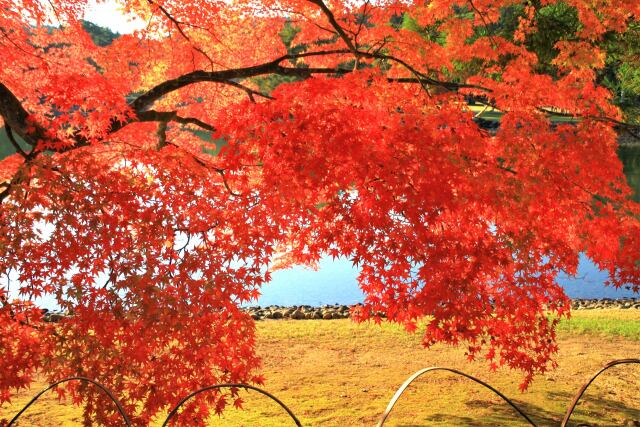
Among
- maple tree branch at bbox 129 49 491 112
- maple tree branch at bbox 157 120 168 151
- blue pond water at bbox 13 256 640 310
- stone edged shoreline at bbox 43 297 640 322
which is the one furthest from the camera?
blue pond water at bbox 13 256 640 310

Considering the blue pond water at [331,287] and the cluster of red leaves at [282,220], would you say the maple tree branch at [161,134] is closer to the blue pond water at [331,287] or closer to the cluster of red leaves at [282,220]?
the cluster of red leaves at [282,220]

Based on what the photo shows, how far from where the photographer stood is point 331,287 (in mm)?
17469

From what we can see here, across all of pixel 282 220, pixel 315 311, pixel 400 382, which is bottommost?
pixel 400 382

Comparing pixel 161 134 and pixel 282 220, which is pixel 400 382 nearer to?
pixel 282 220

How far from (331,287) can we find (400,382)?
9.71 meters

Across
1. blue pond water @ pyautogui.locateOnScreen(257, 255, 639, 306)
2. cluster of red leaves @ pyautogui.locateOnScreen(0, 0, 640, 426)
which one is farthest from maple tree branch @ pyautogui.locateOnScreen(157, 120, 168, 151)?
blue pond water @ pyautogui.locateOnScreen(257, 255, 639, 306)

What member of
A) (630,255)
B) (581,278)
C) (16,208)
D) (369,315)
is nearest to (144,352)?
(16,208)

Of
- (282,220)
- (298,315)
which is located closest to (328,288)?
(298,315)

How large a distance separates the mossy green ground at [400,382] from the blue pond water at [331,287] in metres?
5.40

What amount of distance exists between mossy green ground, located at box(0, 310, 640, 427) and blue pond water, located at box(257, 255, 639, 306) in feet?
17.7

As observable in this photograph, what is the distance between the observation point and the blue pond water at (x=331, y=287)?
16328 millimetres

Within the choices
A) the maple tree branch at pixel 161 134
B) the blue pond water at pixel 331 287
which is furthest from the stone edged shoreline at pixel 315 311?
the maple tree branch at pixel 161 134

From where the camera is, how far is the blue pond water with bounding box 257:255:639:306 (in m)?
16.3

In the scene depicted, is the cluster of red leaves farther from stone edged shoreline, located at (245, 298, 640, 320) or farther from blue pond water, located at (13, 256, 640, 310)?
blue pond water, located at (13, 256, 640, 310)
